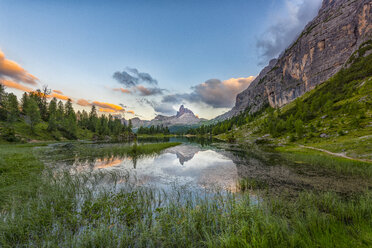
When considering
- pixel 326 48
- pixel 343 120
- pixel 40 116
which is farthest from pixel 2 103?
pixel 326 48

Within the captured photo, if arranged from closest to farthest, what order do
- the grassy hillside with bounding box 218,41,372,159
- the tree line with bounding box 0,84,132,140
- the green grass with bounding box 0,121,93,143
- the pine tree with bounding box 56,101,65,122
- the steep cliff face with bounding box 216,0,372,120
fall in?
the grassy hillside with bounding box 218,41,372,159
the green grass with bounding box 0,121,93,143
the tree line with bounding box 0,84,132,140
the pine tree with bounding box 56,101,65,122
the steep cliff face with bounding box 216,0,372,120

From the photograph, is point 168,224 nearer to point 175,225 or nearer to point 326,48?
point 175,225

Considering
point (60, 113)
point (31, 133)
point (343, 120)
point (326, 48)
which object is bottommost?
point (31, 133)

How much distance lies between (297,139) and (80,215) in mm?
74716

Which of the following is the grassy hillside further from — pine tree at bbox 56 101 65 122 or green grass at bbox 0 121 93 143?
pine tree at bbox 56 101 65 122

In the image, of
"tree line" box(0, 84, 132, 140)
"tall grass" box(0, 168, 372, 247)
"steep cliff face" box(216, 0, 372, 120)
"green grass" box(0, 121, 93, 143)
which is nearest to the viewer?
"tall grass" box(0, 168, 372, 247)

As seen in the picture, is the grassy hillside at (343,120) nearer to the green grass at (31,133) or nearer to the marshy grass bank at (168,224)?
the marshy grass bank at (168,224)

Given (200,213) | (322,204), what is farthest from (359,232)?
(200,213)

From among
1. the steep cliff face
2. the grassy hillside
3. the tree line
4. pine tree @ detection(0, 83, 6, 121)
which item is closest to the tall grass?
the grassy hillside

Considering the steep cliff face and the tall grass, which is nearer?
the tall grass

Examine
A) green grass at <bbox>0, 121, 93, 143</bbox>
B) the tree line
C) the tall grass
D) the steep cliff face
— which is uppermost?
the steep cliff face

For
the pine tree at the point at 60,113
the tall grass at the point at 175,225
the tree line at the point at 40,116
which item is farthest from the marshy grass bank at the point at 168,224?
the pine tree at the point at 60,113

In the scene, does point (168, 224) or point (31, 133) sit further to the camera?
point (31, 133)

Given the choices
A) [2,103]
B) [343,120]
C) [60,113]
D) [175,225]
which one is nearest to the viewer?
[175,225]
